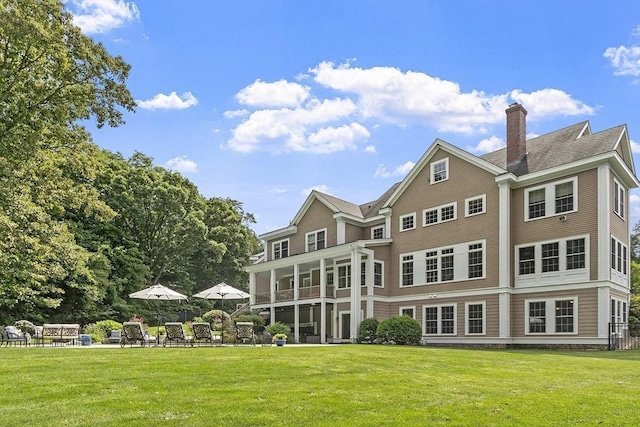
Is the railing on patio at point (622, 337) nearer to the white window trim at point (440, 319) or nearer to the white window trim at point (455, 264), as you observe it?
the white window trim at point (455, 264)

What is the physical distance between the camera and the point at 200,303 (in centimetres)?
4803

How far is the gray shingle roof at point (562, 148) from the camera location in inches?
902

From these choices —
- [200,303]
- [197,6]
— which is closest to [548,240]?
[197,6]

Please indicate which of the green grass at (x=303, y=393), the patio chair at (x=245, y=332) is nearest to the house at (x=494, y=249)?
the patio chair at (x=245, y=332)

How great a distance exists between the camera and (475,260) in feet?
83.5

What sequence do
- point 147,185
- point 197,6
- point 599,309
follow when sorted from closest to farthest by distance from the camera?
point 197,6 < point 599,309 < point 147,185

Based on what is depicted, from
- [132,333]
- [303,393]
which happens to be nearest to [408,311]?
[132,333]

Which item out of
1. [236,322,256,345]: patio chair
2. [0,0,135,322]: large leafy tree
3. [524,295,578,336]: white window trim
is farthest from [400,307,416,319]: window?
[0,0,135,322]: large leafy tree

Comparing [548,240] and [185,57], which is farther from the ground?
[185,57]

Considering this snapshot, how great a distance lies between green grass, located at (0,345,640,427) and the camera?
667 centimetres

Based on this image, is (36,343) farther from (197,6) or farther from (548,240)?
(548,240)

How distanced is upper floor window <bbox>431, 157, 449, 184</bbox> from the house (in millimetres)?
53

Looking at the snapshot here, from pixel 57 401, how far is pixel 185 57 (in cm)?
1195

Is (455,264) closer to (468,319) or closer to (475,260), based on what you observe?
(475,260)
